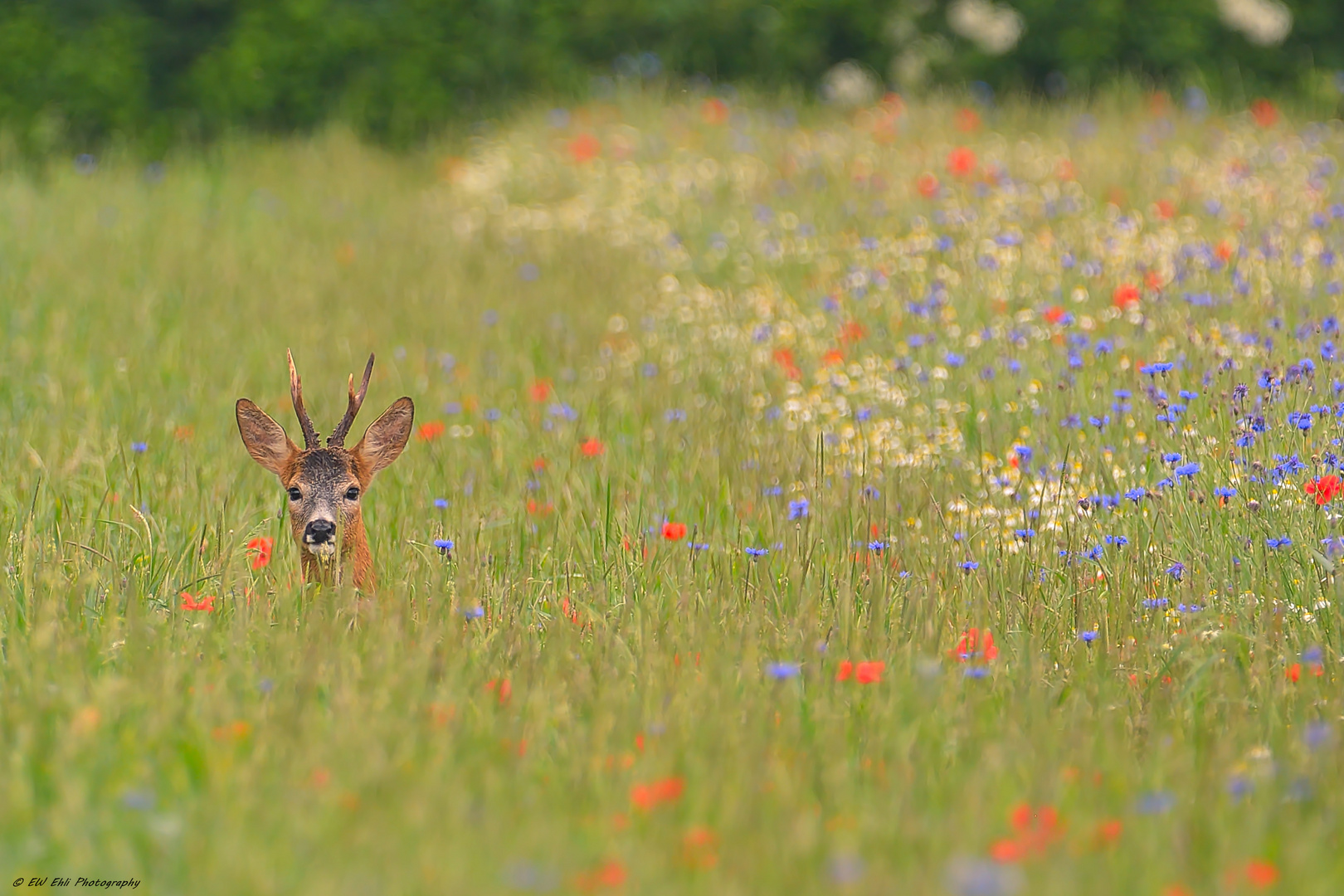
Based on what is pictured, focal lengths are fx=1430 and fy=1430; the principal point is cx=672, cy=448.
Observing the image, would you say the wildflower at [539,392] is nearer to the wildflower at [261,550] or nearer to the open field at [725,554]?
the open field at [725,554]

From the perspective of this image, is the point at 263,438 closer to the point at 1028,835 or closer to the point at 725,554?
the point at 725,554

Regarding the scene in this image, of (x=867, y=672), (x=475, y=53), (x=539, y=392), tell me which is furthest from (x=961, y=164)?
(x=867, y=672)

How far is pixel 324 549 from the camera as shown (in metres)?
3.33

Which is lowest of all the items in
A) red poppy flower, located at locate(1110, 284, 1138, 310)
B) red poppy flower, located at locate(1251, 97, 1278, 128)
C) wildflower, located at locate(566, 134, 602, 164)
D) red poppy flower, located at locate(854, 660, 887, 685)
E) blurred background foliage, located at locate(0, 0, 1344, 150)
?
red poppy flower, located at locate(854, 660, 887, 685)

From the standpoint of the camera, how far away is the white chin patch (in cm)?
330

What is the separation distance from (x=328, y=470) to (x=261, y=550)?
1.49ft

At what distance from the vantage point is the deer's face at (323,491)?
3383 mm

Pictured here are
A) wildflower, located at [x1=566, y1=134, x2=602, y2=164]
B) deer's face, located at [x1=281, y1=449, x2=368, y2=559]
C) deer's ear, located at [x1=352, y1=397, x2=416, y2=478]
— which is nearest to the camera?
deer's face, located at [x1=281, y1=449, x2=368, y2=559]

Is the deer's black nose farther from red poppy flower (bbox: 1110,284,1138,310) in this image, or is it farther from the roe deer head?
red poppy flower (bbox: 1110,284,1138,310)

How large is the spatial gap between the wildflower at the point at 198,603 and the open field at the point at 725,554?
0.09 ft

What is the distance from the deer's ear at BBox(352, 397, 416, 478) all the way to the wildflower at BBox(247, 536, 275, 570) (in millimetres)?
371

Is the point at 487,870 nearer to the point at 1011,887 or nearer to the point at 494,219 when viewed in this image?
the point at 1011,887

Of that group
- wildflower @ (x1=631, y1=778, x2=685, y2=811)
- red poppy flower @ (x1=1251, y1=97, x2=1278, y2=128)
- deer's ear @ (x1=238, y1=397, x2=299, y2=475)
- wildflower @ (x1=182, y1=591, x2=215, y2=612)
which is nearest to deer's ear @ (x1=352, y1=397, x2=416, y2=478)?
deer's ear @ (x1=238, y1=397, x2=299, y2=475)

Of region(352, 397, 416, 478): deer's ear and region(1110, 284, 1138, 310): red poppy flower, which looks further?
region(1110, 284, 1138, 310): red poppy flower
